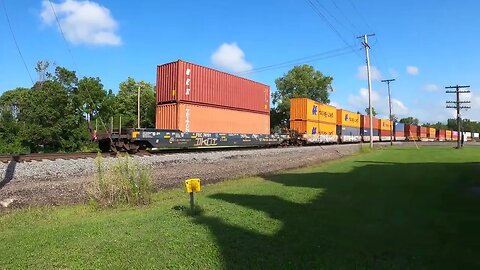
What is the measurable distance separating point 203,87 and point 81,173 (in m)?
14.4

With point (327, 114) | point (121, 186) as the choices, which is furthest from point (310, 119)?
point (121, 186)

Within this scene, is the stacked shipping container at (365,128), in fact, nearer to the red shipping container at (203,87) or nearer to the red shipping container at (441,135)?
the red shipping container at (203,87)

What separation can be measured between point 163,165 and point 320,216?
1103cm

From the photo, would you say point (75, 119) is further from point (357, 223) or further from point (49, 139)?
point (357, 223)

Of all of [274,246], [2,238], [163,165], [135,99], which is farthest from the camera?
[135,99]

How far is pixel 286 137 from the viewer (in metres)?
37.6

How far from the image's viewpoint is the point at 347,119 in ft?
181

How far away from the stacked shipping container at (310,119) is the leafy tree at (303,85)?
167ft

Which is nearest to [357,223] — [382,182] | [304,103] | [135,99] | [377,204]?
[377,204]

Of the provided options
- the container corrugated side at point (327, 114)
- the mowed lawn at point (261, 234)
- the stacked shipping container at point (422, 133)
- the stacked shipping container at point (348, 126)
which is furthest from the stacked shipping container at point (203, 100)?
the stacked shipping container at point (422, 133)

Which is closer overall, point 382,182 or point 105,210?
point 105,210

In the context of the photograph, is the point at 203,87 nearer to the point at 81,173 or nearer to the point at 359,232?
the point at 81,173

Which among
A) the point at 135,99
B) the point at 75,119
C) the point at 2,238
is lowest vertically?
the point at 2,238

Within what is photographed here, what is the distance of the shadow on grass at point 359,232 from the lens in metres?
4.95
